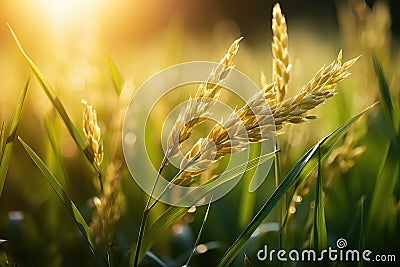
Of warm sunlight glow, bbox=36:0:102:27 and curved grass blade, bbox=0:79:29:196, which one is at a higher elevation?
warm sunlight glow, bbox=36:0:102:27

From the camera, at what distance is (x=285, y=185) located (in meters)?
0.56

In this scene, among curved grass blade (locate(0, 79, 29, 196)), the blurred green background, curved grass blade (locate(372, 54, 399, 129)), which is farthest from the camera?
the blurred green background

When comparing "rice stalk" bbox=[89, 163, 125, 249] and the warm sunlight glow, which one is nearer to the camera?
"rice stalk" bbox=[89, 163, 125, 249]

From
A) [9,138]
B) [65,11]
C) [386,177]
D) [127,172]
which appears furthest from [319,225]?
[65,11]

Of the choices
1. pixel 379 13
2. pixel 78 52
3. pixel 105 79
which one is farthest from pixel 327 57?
pixel 78 52

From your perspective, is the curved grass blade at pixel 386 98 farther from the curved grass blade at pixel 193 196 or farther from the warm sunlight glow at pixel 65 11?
the warm sunlight glow at pixel 65 11

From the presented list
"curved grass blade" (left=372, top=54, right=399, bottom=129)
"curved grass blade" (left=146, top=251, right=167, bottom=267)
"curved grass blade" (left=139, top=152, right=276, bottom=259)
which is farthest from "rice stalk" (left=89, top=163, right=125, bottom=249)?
"curved grass blade" (left=372, top=54, right=399, bottom=129)

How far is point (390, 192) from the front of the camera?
0.81m

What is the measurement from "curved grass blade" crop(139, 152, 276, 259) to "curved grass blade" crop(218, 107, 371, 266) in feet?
0.10

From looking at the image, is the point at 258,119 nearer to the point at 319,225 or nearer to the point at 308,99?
the point at 308,99

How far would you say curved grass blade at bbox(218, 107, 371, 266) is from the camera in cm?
55

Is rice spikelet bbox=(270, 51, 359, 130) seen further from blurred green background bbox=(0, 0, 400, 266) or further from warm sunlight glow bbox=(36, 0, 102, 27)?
warm sunlight glow bbox=(36, 0, 102, 27)

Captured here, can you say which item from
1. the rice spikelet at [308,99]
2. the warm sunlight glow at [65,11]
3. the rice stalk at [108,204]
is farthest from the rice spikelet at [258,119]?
the warm sunlight glow at [65,11]

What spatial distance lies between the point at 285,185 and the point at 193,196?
0.30 feet
